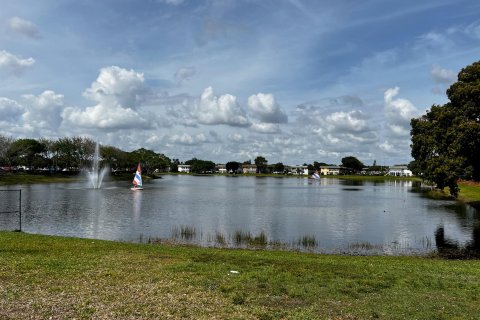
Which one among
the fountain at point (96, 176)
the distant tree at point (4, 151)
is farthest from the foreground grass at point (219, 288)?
the distant tree at point (4, 151)

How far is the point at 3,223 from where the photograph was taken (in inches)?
1449

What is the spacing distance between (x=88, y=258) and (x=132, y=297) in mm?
6295

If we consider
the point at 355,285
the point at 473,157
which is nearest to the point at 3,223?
the point at 355,285

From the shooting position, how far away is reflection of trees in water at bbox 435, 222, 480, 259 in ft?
89.5

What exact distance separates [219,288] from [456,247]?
949 inches

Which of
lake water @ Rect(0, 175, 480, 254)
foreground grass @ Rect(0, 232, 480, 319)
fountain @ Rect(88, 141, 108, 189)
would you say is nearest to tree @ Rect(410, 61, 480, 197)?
lake water @ Rect(0, 175, 480, 254)

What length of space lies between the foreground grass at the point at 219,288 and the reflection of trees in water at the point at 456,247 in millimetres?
10611

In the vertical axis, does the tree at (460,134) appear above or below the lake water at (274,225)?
above

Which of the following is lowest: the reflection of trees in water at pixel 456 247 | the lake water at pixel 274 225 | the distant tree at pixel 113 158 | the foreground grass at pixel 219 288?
the reflection of trees in water at pixel 456 247

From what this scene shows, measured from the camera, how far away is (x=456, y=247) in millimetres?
30250

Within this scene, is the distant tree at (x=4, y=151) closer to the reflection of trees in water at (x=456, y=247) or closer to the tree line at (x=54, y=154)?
the tree line at (x=54, y=154)

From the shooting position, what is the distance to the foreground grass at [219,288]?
10.3 m

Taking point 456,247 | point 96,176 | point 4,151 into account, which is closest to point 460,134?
point 456,247

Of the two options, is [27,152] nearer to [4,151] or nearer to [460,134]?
[4,151]
